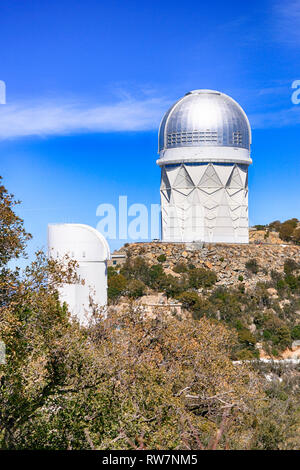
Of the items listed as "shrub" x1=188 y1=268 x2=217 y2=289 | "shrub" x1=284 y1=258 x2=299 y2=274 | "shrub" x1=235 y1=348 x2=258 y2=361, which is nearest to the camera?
"shrub" x1=235 y1=348 x2=258 y2=361

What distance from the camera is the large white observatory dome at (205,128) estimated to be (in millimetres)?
45156

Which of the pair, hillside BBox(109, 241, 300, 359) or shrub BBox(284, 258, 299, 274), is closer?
hillside BBox(109, 241, 300, 359)

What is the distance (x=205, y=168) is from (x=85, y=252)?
61.3ft

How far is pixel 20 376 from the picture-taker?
13.4 metres

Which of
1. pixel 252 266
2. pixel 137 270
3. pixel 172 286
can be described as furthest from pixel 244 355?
pixel 252 266

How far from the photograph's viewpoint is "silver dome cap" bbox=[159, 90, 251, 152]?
4516 centimetres

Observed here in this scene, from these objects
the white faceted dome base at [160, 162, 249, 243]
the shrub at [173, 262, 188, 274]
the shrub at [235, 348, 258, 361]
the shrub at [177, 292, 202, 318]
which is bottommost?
the shrub at [235, 348, 258, 361]

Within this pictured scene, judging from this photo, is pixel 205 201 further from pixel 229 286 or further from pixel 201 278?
pixel 229 286

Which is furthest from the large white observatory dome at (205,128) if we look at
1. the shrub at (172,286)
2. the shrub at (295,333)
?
the shrub at (295,333)

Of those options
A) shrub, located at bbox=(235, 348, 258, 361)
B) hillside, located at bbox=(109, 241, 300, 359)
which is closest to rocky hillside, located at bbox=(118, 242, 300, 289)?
hillside, located at bbox=(109, 241, 300, 359)

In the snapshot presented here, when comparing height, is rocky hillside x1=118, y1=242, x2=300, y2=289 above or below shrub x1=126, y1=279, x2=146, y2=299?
above

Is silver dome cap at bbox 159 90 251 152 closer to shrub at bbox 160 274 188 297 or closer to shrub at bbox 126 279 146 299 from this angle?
shrub at bbox 160 274 188 297
